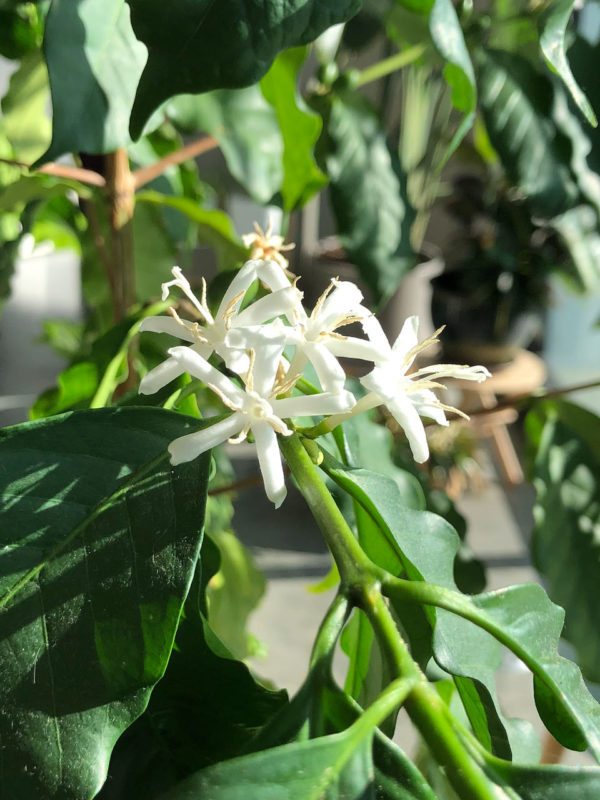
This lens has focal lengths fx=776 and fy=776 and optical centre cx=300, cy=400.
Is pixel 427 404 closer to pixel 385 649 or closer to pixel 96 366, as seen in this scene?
pixel 385 649

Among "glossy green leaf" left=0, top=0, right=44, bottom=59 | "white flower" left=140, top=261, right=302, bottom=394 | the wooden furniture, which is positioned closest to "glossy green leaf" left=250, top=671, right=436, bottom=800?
"white flower" left=140, top=261, right=302, bottom=394

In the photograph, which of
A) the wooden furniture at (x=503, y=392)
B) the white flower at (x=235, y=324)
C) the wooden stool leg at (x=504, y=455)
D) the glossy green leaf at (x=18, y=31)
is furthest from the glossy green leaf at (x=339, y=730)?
the wooden stool leg at (x=504, y=455)

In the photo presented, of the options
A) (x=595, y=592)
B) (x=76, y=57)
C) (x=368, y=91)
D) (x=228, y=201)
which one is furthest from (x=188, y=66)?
(x=368, y=91)

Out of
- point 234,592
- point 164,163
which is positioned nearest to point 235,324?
point 164,163

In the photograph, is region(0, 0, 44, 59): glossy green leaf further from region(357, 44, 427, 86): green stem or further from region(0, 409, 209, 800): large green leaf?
region(0, 409, 209, 800): large green leaf

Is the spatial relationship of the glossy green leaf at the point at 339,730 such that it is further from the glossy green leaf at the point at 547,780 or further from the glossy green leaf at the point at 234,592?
the glossy green leaf at the point at 234,592

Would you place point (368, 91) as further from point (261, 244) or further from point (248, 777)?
point (248, 777)
